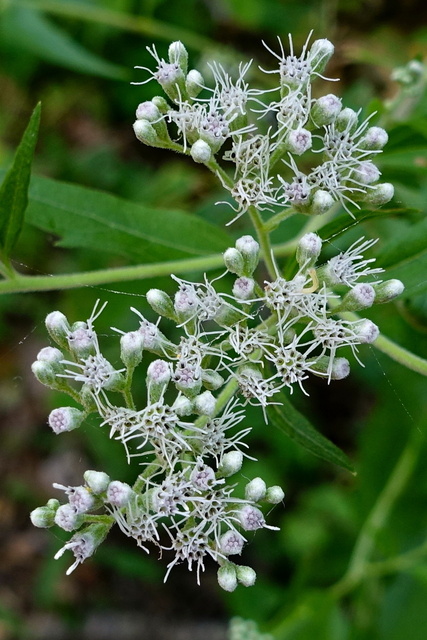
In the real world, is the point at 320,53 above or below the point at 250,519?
above

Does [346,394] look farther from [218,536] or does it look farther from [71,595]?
[218,536]

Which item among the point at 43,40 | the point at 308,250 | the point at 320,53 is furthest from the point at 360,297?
the point at 43,40

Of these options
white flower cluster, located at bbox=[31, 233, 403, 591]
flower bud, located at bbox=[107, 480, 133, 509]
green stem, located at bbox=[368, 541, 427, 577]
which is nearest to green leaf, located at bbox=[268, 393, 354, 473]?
white flower cluster, located at bbox=[31, 233, 403, 591]

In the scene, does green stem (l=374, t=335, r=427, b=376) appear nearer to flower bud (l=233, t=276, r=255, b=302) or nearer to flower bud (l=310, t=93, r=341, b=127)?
flower bud (l=233, t=276, r=255, b=302)

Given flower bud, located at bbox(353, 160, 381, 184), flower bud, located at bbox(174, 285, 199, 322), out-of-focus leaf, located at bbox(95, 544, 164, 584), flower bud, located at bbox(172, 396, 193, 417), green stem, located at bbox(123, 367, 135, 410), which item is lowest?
out-of-focus leaf, located at bbox(95, 544, 164, 584)

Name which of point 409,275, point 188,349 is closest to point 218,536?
point 188,349

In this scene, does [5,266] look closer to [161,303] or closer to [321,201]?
[161,303]

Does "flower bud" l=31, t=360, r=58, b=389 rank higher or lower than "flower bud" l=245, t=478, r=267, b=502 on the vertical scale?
lower
